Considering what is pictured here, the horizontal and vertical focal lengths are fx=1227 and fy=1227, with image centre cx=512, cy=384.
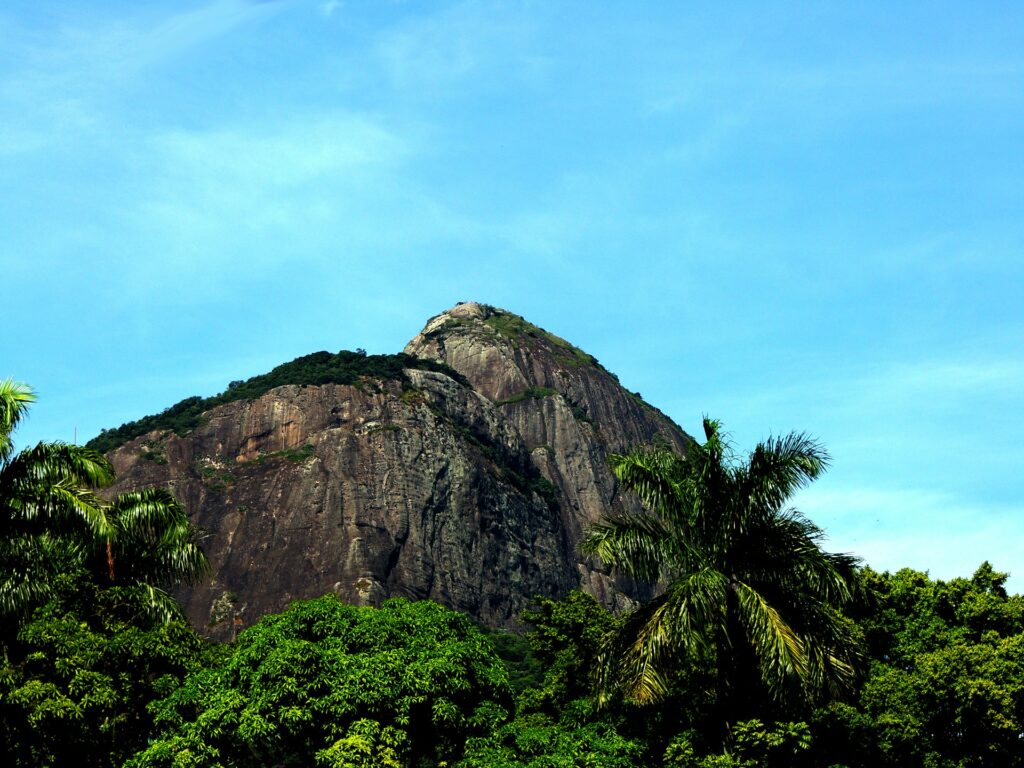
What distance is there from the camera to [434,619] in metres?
29.2

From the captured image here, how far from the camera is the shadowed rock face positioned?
131000mm

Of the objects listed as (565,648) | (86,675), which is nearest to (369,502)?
(565,648)

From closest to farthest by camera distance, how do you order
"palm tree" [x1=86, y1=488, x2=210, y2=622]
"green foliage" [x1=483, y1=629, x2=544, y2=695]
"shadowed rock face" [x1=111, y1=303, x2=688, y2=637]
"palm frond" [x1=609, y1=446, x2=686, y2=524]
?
"palm frond" [x1=609, y1=446, x2=686, y2=524] → "palm tree" [x1=86, y1=488, x2=210, y2=622] → "green foliage" [x1=483, y1=629, x2=544, y2=695] → "shadowed rock face" [x1=111, y1=303, x2=688, y2=637]

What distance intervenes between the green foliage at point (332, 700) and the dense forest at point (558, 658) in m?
0.05

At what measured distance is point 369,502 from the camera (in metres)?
138

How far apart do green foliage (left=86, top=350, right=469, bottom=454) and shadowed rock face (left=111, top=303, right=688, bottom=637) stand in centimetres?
214

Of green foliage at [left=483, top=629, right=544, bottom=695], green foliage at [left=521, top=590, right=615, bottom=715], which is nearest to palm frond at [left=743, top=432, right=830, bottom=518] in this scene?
green foliage at [left=521, top=590, right=615, bottom=715]

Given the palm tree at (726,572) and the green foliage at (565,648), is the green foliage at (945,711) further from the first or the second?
the palm tree at (726,572)

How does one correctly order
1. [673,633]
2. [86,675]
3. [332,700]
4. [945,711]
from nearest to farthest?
[673,633]
[332,700]
[86,675]
[945,711]

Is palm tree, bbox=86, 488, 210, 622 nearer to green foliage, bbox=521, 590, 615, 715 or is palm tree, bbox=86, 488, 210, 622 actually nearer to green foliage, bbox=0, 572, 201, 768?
green foliage, bbox=0, 572, 201, 768

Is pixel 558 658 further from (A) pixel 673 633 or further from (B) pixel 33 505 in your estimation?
(B) pixel 33 505

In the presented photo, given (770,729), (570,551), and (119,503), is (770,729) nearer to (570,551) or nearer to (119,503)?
(119,503)

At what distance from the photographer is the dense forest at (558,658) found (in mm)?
21094

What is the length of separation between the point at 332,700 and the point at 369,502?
114 metres
